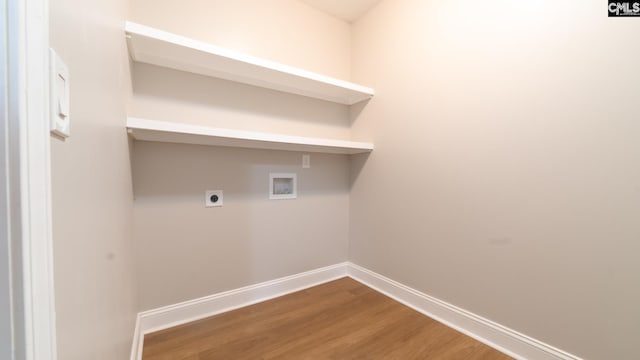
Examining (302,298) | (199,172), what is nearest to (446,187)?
(302,298)

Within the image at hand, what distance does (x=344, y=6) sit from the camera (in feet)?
6.77

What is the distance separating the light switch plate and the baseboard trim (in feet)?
6.38

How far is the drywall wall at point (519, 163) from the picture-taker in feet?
3.39

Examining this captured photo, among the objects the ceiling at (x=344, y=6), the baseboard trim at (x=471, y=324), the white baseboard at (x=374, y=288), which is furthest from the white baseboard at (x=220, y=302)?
the ceiling at (x=344, y=6)

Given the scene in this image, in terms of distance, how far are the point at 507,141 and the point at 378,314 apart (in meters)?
1.35

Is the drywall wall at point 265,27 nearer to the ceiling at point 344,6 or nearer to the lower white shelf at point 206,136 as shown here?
the ceiling at point 344,6

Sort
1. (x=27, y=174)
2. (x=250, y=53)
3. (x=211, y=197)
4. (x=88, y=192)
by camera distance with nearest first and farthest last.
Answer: (x=27, y=174) < (x=88, y=192) < (x=211, y=197) < (x=250, y=53)

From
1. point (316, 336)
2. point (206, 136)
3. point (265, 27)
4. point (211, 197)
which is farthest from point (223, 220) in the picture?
point (265, 27)

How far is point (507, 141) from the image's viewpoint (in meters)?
1.33

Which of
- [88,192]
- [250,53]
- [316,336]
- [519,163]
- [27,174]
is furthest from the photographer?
[250,53]

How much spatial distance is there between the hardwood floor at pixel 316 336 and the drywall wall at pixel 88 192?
1.99 ft

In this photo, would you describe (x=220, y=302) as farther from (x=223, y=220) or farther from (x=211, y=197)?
(x=211, y=197)

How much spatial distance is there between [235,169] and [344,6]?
Result: 1.64 m

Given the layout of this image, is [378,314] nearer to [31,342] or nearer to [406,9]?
[31,342]
